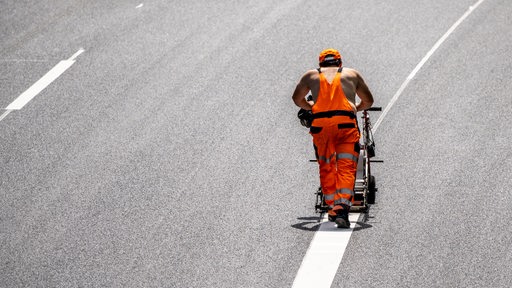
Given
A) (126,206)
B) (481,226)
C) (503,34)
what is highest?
(126,206)

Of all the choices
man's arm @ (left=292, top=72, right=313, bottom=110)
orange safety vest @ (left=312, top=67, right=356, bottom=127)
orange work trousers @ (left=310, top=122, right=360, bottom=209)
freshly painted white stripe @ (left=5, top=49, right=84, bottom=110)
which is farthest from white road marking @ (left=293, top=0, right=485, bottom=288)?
freshly painted white stripe @ (left=5, top=49, right=84, bottom=110)

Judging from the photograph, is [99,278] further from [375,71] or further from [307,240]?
[375,71]

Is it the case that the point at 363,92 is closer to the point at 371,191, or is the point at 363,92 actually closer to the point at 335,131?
the point at 335,131

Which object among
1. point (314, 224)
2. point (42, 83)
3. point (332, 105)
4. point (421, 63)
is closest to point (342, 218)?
point (314, 224)

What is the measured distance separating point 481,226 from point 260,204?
2645 mm

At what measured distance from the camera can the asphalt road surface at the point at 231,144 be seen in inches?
448

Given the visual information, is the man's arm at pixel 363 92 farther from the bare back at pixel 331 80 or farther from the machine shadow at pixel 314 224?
the machine shadow at pixel 314 224

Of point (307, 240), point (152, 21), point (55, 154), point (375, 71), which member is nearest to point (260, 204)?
point (307, 240)

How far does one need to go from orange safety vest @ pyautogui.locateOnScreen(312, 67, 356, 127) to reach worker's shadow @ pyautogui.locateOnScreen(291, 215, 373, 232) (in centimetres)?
120

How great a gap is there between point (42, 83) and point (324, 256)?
26.1 ft

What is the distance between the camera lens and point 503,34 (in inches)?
737

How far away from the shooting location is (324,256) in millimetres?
11328

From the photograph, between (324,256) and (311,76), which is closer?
(324,256)

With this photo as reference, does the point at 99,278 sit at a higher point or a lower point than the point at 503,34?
higher
